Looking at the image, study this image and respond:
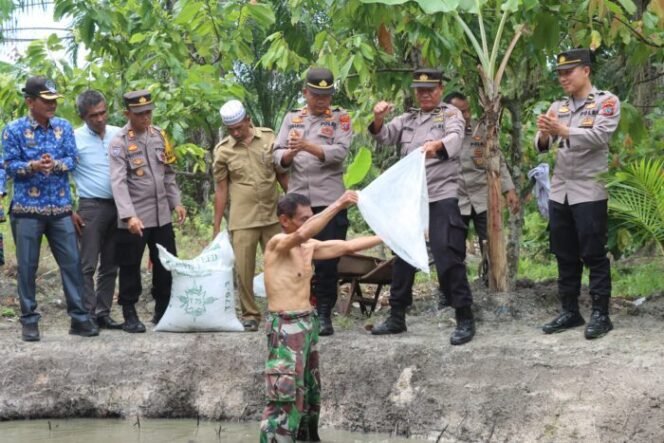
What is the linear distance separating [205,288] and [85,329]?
962mm

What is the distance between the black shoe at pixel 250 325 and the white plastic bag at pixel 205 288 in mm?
142

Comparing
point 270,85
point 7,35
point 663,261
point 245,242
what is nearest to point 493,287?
point 245,242

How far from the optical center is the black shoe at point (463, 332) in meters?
6.70

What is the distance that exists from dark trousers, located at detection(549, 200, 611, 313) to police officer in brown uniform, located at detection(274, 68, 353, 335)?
147cm

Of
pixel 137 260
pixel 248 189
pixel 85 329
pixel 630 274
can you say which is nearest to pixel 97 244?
pixel 137 260

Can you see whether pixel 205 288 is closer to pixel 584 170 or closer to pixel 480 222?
pixel 480 222

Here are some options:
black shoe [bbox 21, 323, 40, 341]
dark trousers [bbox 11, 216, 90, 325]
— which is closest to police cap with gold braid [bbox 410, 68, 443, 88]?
dark trousers [bbox 11, 216, 90, 325]

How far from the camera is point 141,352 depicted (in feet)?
23.9

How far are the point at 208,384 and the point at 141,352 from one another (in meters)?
0.58

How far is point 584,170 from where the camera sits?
651 cm

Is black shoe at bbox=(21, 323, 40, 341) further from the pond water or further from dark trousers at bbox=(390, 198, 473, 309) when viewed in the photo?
dark trousers at bbox=(390, 198, 473, 309)

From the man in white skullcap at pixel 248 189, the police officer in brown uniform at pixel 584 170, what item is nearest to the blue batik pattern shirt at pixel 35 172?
the man in white skullcap at pixel 248 189

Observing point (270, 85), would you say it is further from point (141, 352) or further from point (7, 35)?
point (141, 352)

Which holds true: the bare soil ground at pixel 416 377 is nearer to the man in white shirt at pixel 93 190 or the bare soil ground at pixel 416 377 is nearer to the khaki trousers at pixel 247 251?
the khaki trousers at pixel 247 251
